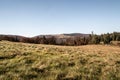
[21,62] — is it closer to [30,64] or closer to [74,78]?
[30,64]

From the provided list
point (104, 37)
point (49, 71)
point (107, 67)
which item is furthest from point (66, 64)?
point (104, 37)

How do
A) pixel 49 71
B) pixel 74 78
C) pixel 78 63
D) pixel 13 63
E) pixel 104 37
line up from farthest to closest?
1. pixel 104 37
2. pixel 78 63
3. pixel 13 63
4. pixel 49 71
5. pixel 74 78

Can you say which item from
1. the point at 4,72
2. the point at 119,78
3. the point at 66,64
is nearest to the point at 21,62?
the point at 4,72

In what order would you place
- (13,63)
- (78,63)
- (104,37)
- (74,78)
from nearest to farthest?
1. (74,78)
2. (13,63)
3. (78,63)
4. (104,37)

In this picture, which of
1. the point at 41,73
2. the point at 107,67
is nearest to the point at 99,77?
the point at 107,67

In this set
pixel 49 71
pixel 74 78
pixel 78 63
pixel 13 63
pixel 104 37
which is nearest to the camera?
pixel 74 78

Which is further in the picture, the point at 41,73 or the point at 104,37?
the point at 104,37

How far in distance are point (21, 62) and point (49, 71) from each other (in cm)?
248

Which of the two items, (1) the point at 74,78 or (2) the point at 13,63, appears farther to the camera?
(2) the point at 13,63

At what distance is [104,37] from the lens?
8412 cm

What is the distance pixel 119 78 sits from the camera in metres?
9.91

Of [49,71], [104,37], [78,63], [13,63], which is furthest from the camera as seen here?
[104,37]

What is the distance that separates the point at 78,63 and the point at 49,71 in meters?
2.88

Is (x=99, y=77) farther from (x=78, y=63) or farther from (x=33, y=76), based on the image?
(x=33, y=76)
